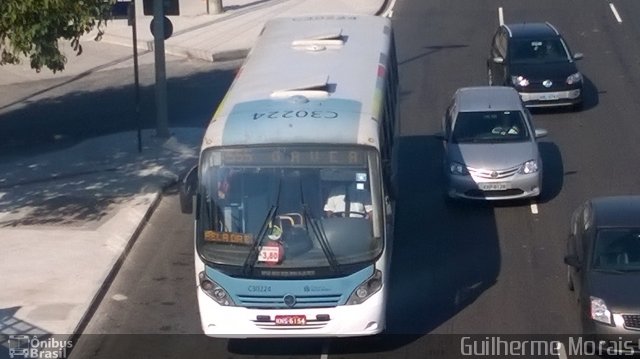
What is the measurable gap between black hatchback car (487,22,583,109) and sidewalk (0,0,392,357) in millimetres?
6710

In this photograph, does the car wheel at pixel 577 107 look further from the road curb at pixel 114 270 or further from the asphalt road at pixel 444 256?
the road curb at pixel 114 270

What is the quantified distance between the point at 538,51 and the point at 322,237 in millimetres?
14950

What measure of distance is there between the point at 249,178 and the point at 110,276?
4438 millimetres

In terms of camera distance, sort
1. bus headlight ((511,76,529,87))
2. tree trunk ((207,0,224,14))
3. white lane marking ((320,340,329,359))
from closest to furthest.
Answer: white lane marking ((320,340,329,359)) < bus headlight ((511,76,529,87)) < tree trunk ((207,0,224,14))

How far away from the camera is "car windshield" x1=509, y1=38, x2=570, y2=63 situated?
27094 mm

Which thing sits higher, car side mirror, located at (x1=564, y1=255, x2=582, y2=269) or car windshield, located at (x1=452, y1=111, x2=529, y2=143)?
car side mirror, located at (x1=564, y1=255, x2=582, y2=269)

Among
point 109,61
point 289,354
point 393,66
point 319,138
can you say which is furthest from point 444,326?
point 109,61

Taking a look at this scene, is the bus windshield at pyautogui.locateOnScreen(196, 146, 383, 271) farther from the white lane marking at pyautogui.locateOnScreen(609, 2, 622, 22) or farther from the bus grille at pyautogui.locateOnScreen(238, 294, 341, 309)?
the white lane marking at pyautogui.locateOnScreen(609, 2, 622, 22)

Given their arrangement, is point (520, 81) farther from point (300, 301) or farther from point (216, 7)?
point (216, 7)

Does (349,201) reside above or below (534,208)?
above

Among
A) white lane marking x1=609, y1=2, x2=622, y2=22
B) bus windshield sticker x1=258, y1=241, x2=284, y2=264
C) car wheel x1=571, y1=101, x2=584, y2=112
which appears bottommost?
white lane marking x1=609, y1=2, x2=622, y2=22

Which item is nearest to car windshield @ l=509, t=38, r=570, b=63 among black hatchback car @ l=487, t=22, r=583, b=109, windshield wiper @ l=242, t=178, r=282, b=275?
black hatchback car @ l=487, t=22, r=583, b=109

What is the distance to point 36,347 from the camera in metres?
14.4

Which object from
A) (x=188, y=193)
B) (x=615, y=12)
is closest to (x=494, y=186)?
(x=188, y=193)
